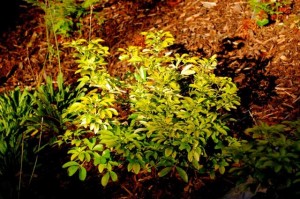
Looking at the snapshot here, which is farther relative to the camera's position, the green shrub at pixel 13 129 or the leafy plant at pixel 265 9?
the leafy plant at pixel 265 9

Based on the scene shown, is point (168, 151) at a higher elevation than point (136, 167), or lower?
higher

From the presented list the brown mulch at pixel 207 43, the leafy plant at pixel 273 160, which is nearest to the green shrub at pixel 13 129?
the brown mulch at pixel 207 43

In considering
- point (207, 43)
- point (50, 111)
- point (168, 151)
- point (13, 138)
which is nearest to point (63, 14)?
point (50, 111)

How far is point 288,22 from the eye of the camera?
150 inches

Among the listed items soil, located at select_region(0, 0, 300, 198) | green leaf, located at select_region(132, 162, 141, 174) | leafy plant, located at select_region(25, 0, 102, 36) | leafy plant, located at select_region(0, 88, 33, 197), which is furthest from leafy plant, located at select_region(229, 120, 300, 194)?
→ leafy plant, located at select_region(25, 0, 102, 36)

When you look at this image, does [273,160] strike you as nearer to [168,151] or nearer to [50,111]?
[168,151]

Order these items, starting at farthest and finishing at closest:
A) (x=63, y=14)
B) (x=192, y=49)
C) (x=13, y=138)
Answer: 1. (x=63, y=14)
2. (x=192, y=49)
3. (x=13, y=138)

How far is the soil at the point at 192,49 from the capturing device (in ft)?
9.07

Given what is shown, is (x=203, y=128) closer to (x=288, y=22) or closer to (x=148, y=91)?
(x=148, y=91)

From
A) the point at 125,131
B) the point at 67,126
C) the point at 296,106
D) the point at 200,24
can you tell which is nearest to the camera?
the point at 125,131

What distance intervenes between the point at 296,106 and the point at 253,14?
144 cm

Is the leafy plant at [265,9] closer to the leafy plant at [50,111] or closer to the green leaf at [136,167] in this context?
the leafy plant at [50,111]

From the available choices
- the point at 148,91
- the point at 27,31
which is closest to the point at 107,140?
the point at 148,91

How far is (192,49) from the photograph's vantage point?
12.6 feet
